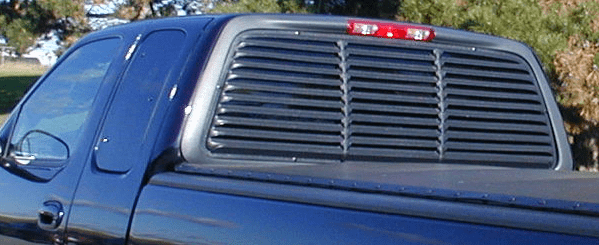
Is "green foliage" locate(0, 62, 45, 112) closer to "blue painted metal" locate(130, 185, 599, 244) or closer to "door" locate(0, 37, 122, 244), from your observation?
"door" locate(0, 37, 122, 244)

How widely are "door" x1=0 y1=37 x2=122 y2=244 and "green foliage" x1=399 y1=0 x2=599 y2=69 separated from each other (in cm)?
720

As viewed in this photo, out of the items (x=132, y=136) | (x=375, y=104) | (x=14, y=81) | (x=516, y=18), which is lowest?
(x=14, y=81)

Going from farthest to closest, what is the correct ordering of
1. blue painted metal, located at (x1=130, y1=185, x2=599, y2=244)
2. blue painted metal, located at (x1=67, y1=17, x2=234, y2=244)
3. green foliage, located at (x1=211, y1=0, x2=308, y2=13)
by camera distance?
green foliage, located at (x1=211, y1=0, x2=308, y2=13) → blue painted metal, located at (x1=67, y1=17, x2=234, y2=244) → blue painted metal, located at (x1=130, y1=185, x2=599, y2=244)

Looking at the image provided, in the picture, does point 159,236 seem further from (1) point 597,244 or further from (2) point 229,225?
(1) point 597,244

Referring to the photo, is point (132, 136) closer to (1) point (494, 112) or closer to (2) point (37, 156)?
(2) point (37, 156)

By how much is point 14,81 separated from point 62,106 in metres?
47.7

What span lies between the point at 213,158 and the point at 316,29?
755mm

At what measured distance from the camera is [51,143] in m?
4.43

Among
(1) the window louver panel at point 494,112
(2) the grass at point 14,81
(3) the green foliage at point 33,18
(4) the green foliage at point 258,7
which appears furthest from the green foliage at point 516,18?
(2) the grass at point 14,81

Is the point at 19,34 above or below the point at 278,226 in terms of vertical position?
below

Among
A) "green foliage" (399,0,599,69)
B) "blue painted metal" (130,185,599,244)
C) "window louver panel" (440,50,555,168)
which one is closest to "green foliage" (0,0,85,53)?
"green foliage" (399,0,599,69)

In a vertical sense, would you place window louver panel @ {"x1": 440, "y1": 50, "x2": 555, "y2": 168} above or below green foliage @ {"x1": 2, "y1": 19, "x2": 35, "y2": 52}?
above

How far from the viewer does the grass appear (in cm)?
3832

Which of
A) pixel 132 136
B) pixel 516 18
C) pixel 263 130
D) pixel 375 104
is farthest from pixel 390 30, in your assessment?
pixel 516 18
